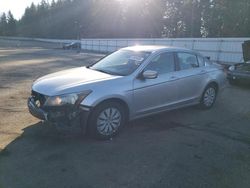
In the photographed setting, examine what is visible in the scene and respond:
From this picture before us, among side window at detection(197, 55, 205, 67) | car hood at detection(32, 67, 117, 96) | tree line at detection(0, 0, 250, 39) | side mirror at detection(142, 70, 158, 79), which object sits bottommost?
car hood at detection(32, 67, 117, 96)

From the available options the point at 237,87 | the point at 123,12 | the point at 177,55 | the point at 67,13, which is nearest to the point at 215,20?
the point at 123,12

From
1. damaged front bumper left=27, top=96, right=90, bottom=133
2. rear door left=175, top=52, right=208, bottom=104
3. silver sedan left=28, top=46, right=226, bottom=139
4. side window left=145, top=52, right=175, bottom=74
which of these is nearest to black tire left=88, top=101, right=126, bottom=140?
silver sedan left=28, top=46, right=226, bottom=139

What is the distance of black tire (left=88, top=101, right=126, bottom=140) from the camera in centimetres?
509

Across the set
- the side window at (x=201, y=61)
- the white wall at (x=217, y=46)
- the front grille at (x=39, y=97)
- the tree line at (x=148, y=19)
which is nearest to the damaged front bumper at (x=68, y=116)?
the front grille at (x=39, y=97)

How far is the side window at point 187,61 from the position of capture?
663 cm

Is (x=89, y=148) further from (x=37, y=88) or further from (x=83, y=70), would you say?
(x=83, y=70)

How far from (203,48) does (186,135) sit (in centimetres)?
1889

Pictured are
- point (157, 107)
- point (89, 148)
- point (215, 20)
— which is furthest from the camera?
point (215, 20)

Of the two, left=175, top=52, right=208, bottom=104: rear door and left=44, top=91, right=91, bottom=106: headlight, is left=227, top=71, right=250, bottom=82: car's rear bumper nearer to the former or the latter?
left=175, top=52, right=208, bottom=104: rear door

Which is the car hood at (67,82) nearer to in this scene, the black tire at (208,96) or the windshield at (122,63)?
the windshield at (122,63)

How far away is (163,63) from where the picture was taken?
6.26 m

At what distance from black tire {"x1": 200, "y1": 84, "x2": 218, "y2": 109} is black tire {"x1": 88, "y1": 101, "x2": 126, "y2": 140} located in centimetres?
262

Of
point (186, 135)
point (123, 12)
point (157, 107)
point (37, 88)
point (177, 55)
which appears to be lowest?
point (186, 135)

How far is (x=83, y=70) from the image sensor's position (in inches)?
245
